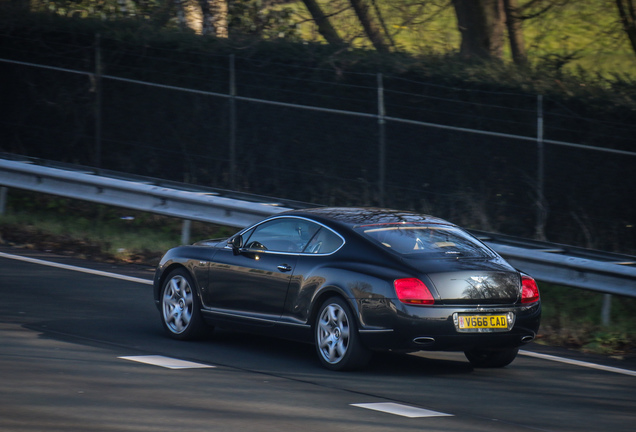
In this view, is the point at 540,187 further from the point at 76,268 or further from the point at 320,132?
the point at 76,268

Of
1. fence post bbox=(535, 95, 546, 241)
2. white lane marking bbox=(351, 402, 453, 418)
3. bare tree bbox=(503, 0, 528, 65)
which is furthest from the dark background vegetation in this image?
white lane marking bbox=(351, 402, 453, 418)

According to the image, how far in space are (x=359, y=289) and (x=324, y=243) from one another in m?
0.74

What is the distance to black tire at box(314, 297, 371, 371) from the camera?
831 cm

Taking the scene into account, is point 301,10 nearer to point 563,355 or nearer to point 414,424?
point 563,355

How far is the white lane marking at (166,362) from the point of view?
8.41 m

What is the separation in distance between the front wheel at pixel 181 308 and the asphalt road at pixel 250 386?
134 mm

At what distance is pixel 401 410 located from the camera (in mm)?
7145

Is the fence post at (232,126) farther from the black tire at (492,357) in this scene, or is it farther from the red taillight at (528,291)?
the red taillight at (528,291)

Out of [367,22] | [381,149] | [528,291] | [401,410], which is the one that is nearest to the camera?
[401,410]

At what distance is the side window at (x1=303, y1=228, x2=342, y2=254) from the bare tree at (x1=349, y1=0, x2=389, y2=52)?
11.6 metres

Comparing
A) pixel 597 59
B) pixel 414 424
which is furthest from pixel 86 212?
pixel 414 424

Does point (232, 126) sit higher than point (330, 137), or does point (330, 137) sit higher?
point (232, 126)

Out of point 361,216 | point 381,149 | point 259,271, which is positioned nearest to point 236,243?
point 259,271

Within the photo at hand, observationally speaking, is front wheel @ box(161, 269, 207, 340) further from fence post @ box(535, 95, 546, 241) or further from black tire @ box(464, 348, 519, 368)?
fence post @ box(535, 95, 546, 241)
